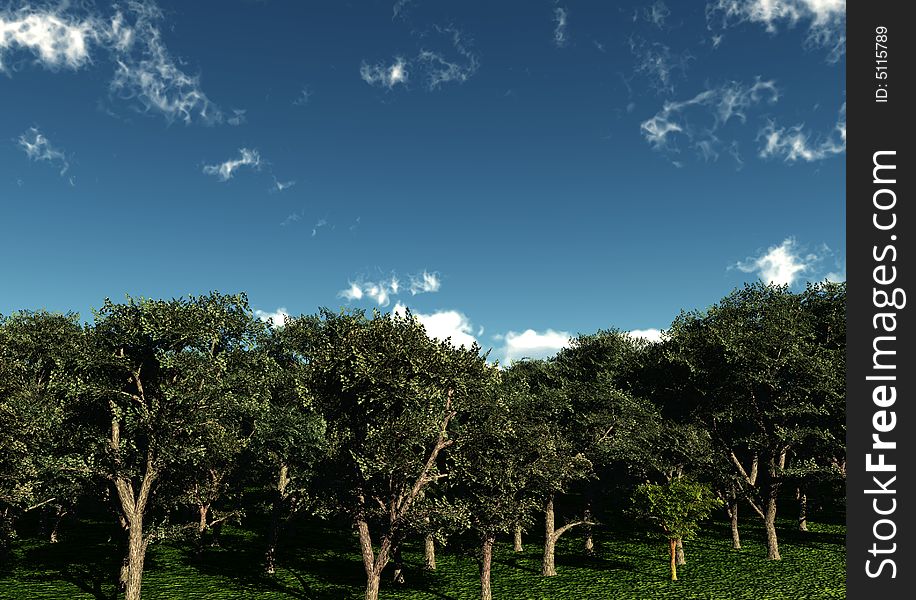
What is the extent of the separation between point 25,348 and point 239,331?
22.6m

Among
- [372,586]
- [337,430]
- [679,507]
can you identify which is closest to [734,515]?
[679,507]

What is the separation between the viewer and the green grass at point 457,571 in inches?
1410

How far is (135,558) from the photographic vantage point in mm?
30156

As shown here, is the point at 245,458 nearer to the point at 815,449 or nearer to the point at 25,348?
the point at 25,348

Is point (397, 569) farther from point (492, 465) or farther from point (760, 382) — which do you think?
point (760, 382)

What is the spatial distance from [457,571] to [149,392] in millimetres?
26435

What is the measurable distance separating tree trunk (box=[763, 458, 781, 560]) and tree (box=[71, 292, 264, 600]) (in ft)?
135

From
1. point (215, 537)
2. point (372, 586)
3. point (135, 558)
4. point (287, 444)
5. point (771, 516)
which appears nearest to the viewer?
point (372, 586)

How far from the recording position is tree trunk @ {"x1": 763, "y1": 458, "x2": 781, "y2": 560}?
138 ft

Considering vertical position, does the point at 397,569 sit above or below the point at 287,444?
below

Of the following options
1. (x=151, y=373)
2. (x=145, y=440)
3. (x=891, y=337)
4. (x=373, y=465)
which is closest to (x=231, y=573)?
(x=145, y=440)

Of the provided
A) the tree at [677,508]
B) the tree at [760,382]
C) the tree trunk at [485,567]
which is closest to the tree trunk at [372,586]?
the tree trunk at [485,567]

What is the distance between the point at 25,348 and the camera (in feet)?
139

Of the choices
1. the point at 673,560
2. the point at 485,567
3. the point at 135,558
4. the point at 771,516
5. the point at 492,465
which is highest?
the point at 492,465
